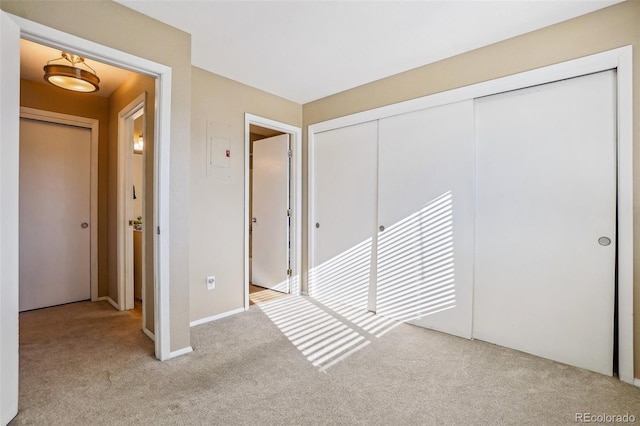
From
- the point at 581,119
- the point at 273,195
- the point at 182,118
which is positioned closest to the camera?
the point at 581,119

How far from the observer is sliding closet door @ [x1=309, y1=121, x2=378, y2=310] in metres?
3.34

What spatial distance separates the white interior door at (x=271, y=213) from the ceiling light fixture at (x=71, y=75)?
200 centimetres

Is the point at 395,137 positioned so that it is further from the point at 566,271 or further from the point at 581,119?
the point at 566,271

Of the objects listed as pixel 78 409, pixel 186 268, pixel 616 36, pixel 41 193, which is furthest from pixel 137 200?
pixel 616 36

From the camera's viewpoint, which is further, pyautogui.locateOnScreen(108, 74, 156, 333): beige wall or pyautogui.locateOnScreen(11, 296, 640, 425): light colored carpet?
pyautogui.locateOnScreen(108, 74, 156, 333): beige wall

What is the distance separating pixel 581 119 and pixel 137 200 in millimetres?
4797

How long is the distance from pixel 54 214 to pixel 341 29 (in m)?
3.70

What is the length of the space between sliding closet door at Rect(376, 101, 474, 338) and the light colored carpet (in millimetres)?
304

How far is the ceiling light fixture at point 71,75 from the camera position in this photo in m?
2.57

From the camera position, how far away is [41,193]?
3.44 m

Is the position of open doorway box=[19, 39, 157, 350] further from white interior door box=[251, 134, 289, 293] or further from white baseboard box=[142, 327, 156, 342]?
white interior door box=[251, 134, 289, 293]

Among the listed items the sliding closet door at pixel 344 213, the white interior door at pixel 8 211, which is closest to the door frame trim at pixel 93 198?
the white interior door at pixel 8 211

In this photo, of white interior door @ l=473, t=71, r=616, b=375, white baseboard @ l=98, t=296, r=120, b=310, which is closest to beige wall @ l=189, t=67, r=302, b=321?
white baseboard @ l=98, t=296, r=120, b=310

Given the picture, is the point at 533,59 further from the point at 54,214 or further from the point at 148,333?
the point at 54,214
